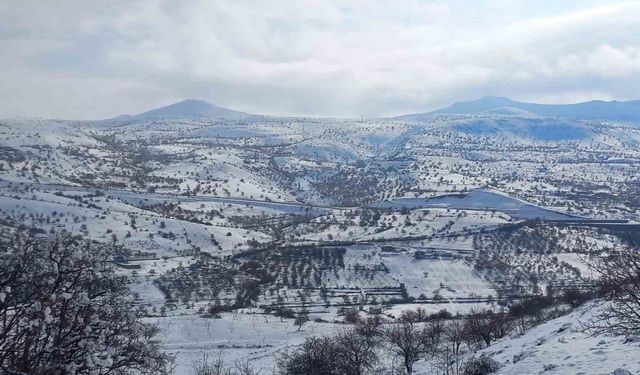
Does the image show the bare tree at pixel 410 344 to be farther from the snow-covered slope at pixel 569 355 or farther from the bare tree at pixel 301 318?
the bare tree at pixel 301 318

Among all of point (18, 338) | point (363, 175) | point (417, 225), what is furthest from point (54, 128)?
point (18, 338)

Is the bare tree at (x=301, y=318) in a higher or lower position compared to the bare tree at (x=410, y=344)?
lower

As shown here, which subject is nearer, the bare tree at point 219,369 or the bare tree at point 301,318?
the bare tree at point 219,369

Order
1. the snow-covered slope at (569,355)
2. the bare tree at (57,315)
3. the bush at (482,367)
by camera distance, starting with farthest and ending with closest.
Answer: the bush at (482,367) → the snow-covered slope at (569,355) → the bare tree at (57,315)

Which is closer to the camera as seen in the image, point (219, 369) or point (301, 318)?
point (219, 369)

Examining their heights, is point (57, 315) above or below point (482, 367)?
above

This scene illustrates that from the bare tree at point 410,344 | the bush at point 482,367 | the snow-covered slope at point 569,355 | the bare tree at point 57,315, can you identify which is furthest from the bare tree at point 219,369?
the bare tree at point 57,315

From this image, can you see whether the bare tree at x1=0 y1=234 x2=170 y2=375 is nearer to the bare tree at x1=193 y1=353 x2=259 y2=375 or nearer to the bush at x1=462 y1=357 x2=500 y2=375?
the bush at x1=462 y1=357 x2=500 y2=375

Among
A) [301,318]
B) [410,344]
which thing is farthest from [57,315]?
[301,318]

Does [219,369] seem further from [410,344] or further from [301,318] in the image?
[301,318]

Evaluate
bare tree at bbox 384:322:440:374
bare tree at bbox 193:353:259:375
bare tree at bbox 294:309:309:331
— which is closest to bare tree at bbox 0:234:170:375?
bare tree at bbox 193:353:259:375
